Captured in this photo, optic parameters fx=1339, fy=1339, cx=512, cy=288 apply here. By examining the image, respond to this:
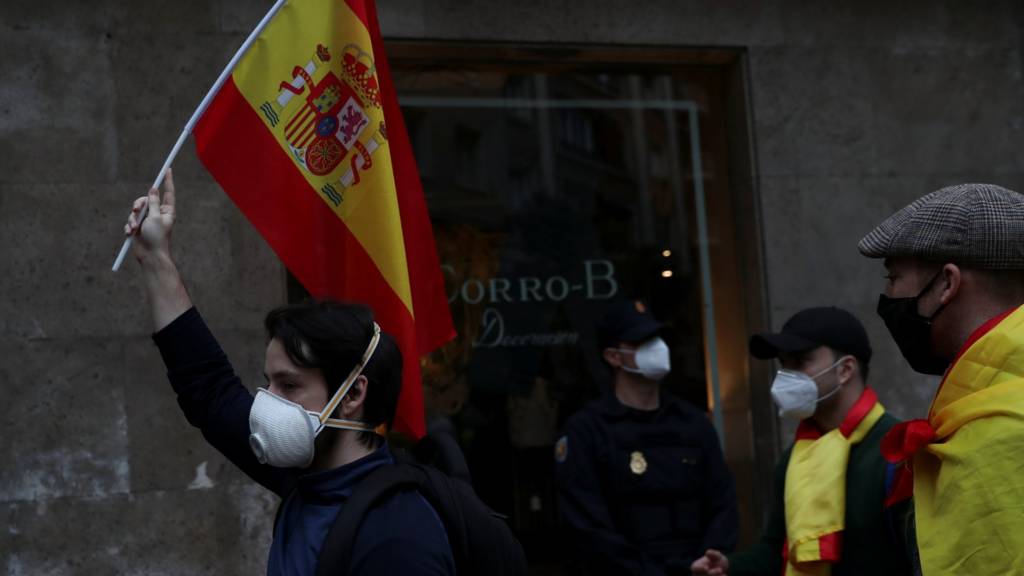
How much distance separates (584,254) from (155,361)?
7.86 ft

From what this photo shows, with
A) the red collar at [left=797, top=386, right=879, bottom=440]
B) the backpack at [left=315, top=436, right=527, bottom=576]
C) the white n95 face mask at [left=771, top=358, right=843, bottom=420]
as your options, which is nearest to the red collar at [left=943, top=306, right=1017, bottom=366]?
the backpack at [left=315, top=436, right=527, bottom=576]

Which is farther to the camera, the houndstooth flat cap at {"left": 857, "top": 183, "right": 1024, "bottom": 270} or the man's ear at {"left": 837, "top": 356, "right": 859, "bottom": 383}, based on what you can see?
the man's ear at {"left": 837, "top": 356, "right": 859, "bottom": 383}

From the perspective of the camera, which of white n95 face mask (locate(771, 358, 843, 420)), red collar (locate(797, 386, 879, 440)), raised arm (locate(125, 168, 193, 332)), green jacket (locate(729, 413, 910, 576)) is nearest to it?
raised arm (locate(125, 168, 193, 332))

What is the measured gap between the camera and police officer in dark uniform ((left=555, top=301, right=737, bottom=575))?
557 cm

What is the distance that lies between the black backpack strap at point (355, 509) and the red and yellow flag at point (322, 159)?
145cm

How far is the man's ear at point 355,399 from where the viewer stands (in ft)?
9.93

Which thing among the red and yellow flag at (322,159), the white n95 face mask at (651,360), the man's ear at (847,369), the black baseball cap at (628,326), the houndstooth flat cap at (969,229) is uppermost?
the red and yellow flag at (322,159)

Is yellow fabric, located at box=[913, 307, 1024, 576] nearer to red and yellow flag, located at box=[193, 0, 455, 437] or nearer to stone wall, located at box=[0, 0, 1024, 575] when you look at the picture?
red and yellow flag, located at box=[193, 0, 455, 437]

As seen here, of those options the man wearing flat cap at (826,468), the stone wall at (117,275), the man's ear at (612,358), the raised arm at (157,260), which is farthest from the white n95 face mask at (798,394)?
the raised arm at (157,260)

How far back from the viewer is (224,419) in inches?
134

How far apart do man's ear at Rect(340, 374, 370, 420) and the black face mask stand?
119 cm

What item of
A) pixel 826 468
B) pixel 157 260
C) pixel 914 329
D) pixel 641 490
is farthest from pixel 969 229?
pixel 641 490

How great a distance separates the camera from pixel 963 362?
2.74m

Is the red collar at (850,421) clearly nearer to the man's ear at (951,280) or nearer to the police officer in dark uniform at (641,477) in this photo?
the police officer in dark uniform at (641,477)
